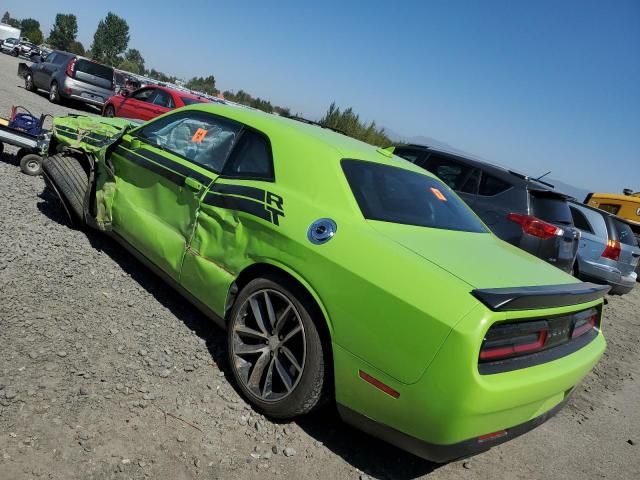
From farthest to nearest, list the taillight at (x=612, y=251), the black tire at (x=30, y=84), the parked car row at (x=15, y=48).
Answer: the parked car row at (x=15, y=48) → the black tire at (x=30, y=84) → the taillight at (x=612, y=251)

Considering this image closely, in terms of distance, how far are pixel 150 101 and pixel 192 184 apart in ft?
33.7

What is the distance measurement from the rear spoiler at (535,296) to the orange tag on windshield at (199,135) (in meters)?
2.38

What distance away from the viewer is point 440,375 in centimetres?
205

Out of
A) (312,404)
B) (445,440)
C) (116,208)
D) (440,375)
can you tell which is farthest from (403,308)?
(116,208)

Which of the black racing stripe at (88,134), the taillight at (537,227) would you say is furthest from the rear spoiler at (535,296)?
the black racing stripe at (88,134)

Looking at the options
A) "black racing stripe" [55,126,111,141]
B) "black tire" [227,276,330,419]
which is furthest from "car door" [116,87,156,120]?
"black tire" [227,276,330,419]

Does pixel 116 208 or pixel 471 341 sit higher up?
pixel 471 341

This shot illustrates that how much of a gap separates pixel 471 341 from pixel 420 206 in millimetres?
1341

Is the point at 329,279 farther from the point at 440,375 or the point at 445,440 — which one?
the point at 445,440

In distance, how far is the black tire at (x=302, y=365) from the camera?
2.52 m

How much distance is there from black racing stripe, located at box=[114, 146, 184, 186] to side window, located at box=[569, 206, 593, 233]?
7.34 meters

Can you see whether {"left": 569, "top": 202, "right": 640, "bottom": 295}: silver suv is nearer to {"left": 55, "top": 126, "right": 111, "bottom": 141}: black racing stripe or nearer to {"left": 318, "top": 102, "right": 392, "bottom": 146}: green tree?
{"left": 55, "top": 126, "right": 111, "bottom": 141}: black racing stripe

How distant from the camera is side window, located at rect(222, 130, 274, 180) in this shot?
10.3ft

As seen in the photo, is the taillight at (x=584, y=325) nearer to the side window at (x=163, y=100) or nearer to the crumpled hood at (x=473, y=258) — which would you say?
the crumpled hood at (x=473, y=258)
